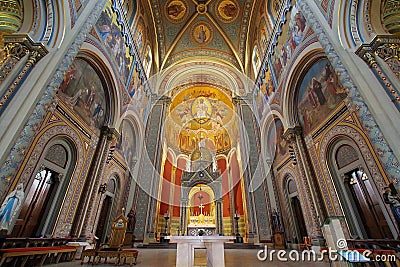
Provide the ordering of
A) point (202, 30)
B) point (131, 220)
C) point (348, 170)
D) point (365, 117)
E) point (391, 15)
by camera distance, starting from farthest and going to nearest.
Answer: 1. point (202, 30)
2. point (131, 220)
3. point (348, 170)
4. point (391, 15)
5. point (365, 117)

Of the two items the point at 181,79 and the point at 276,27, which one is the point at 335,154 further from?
the point at 181,79

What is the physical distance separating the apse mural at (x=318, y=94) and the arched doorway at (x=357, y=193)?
1282 mm

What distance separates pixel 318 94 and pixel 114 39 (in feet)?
28.2

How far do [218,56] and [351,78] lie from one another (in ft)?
41.3

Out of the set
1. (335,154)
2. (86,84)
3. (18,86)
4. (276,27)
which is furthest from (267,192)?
(18,86)

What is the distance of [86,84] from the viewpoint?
22.7ft

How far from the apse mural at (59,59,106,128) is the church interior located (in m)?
0.06

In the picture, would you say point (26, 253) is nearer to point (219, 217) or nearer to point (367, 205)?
point (367, 205)

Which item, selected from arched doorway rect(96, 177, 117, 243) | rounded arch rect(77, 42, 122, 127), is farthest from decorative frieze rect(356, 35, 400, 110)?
arched doorway rect(96, 177, 117, 243)

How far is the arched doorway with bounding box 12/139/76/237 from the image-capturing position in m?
5.02

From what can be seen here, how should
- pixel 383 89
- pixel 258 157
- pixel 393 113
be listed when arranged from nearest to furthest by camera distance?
pixel 393 113
pixel 383 89
pixel 258 157

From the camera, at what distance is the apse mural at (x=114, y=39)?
24.8ft

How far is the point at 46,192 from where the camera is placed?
5629 mm

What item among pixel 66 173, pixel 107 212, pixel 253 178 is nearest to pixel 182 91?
pixel 253 178
